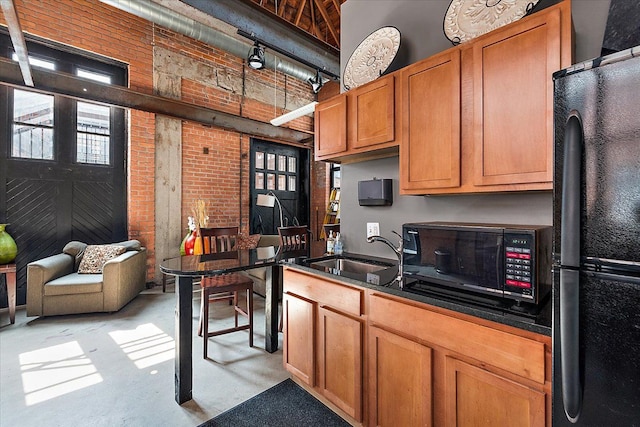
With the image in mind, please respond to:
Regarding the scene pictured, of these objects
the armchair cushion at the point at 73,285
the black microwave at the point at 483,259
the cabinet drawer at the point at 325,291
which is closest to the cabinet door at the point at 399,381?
the cabinet drawer at the point at 325,291

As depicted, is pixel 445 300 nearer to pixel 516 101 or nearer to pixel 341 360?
pixel 341 360

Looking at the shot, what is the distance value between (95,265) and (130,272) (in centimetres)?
42

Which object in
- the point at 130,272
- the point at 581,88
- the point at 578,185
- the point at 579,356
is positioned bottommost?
the point at 130,272

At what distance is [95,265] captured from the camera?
11.5 ft

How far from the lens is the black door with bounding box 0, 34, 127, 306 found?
3438mm

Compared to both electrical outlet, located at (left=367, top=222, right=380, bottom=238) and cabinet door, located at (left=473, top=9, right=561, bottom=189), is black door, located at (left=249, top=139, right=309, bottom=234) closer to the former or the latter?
electrical outlet, located at (left=367, top=222, right=380, bottom=238)

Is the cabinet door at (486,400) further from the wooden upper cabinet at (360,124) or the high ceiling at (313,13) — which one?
the high ceiling at (313,13)

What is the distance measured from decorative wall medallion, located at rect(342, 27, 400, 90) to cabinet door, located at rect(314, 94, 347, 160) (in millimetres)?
212

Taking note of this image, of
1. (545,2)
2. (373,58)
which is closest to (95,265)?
(373,58)

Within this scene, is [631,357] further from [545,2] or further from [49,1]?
[49,1]

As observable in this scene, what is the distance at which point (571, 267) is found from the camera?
83 centimetres

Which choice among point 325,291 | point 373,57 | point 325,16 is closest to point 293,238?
point 325,291

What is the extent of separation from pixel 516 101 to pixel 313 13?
500 cm

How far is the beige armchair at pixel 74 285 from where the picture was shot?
3039 millimetres
